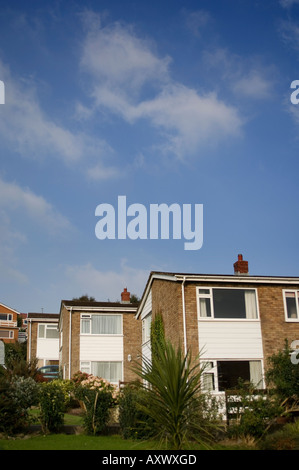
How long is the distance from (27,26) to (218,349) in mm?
15476

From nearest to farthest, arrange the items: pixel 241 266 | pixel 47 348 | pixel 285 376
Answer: pixel 285 376 → pixel 241 266 → pixel 47 348

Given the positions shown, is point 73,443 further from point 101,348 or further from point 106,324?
point 106,324

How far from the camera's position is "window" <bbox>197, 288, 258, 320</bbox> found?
21438 millimetres

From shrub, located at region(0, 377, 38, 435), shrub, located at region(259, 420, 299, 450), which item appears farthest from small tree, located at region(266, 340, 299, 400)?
shrub, located at region(0, 377, 38, 435)

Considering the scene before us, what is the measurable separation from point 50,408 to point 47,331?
3123cm

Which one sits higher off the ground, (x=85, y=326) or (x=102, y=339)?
(x=85, y=326)

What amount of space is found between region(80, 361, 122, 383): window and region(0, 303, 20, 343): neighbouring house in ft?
143

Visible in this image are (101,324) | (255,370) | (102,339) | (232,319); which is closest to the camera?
(255,370)

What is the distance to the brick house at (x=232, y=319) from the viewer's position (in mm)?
20953

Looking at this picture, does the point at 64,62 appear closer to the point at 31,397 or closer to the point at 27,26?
the point at 27,26

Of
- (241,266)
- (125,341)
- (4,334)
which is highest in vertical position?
(4,334)

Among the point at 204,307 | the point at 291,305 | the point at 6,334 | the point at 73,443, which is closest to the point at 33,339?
the point at 204,307

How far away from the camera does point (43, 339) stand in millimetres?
45312

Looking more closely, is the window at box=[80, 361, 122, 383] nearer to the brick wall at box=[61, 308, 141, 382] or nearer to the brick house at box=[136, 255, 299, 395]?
the brick wall at box=[61, 308, 141, 382]
